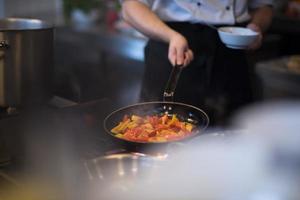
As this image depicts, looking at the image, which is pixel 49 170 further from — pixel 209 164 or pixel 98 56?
pixel 98 56

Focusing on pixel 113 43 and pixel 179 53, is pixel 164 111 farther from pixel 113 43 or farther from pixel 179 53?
Answer: pixel 113 43

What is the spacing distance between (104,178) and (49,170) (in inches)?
4.3

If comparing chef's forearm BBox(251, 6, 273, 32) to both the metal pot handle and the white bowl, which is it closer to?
the white bowl

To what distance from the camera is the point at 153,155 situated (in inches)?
28.4

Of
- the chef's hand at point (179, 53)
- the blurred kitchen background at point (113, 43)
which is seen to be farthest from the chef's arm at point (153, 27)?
the blurred kitchen background at point (113, 43)

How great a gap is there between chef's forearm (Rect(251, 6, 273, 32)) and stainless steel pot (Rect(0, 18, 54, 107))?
0.64m

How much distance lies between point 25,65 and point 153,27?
0.34 metres

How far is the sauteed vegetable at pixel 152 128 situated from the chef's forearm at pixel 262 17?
0.60 meters

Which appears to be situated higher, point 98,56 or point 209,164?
point 209,164

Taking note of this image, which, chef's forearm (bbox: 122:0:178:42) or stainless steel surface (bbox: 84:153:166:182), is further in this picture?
chef's forearm (bbox: 122:0:178:42)

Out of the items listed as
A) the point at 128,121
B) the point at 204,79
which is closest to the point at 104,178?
the point at 128,121

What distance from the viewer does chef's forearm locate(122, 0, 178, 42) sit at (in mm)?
1101

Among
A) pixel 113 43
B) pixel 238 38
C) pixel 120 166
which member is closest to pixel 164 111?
pixel 120 166

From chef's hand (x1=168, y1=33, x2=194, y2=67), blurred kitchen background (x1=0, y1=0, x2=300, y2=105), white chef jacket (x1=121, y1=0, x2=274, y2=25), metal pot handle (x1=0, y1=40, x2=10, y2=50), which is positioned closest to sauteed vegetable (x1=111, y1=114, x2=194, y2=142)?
chef's hand (x1=168, y1=33, x2=194, y2=67)
